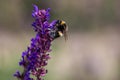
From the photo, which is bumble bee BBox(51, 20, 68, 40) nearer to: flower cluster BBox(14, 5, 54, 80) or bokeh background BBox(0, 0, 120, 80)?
flower cluster BBox(14, 5, 54, 80)

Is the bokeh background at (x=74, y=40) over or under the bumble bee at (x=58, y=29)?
over

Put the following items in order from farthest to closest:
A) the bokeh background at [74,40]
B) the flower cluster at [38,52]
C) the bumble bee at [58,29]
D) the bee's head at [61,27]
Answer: the bokeh background at [74,40] → the bee's head at [61,27] → the bumble bee at [58,29] → the flower cluster at [38,52]

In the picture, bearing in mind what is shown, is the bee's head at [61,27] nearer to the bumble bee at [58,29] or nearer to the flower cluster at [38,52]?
the bumble bee at [58,29]

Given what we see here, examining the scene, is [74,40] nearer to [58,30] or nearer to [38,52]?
[58,30]

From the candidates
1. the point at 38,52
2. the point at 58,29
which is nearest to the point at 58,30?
the point at 58,29

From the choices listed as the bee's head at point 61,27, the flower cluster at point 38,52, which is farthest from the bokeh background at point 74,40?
the flower cluster at point 38,52
